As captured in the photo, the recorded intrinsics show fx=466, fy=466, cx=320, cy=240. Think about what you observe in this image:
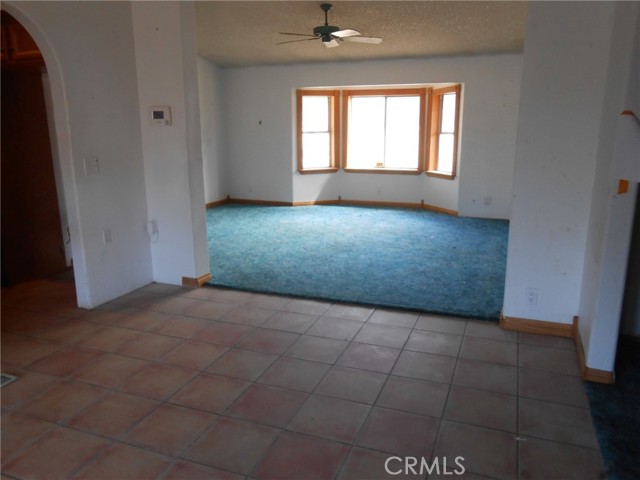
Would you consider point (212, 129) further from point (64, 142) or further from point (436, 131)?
point (64, 142)

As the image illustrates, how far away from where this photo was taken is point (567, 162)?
9.55ft

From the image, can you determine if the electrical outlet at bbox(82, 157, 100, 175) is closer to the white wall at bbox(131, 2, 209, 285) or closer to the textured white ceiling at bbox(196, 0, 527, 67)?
the white wall at bbox(131, 2, 209, 285)

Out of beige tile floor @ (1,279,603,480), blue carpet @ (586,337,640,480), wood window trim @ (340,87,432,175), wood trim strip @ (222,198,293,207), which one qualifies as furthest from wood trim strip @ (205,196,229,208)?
blue carpet @ (586,337,640,480)

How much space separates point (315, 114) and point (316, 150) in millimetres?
609

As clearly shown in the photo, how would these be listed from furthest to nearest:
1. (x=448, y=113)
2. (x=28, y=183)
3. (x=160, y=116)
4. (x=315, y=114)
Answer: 1. (x=315, y=114)
2. (x=448, y=113)
3. (x=28, y=183)
4. (x=160, y=116)

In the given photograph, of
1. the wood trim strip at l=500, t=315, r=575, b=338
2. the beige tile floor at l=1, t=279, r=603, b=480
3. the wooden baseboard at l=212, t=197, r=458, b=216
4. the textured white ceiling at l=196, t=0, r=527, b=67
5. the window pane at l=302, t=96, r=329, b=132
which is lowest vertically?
the beige tile floor at l=1, t=279, r=603, b=480

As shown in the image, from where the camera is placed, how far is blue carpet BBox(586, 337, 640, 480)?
192 centimetres

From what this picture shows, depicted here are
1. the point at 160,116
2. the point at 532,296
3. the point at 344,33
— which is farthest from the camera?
the point at 344,33

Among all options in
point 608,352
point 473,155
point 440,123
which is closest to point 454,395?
point 608,352

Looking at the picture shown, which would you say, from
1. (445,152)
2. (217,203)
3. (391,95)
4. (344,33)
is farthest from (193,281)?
(391,95)

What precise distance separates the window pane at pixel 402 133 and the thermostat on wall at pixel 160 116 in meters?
4.79

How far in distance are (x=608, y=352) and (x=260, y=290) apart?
98.9 inches

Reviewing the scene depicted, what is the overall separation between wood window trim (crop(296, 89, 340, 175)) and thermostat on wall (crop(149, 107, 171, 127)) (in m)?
4.15

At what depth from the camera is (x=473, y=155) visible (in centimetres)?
684
